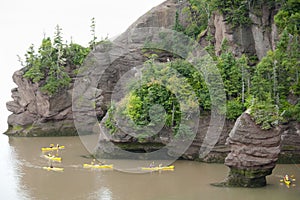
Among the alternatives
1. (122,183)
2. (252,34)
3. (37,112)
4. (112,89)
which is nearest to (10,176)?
(122,183)

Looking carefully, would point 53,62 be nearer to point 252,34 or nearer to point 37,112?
point 37,112

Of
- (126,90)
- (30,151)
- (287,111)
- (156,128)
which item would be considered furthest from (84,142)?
(287,111)

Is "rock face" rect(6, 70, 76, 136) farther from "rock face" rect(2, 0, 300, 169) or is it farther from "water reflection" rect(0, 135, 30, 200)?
"water reflection" rect(0, 135, 30, 200)

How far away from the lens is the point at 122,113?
2608cm

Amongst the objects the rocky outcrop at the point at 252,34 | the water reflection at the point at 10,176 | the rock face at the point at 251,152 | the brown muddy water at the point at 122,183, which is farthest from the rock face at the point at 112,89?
the water reflection at the point at 10,176

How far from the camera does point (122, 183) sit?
2114cm

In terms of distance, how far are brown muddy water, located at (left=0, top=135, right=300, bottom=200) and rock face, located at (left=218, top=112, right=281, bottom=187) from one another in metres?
0.56

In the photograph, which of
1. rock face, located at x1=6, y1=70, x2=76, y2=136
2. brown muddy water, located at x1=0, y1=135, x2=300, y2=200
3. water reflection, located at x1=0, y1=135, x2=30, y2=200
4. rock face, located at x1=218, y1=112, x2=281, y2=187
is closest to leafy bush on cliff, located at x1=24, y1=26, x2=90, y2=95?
rock face, located at x1=6, y1=70, x2=76, y2=136

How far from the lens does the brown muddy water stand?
61.6ft

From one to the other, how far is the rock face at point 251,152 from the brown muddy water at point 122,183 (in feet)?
1.83

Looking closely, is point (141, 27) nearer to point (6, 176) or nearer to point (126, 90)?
point (126, 90)

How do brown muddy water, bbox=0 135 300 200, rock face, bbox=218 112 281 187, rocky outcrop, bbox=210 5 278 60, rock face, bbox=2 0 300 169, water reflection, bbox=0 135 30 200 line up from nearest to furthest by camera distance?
1. rock face, bbox=218 112 281 187
2. brown muddy water, bbox=0 135 300 200
3. water reflection, bbox=0 135 30 200
4. rock face, bbox=2 0 300 169
5. rocky outcrop, bbox=210 5 278 60

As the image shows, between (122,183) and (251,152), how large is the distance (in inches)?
257

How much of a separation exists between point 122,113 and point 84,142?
8.37 meters
